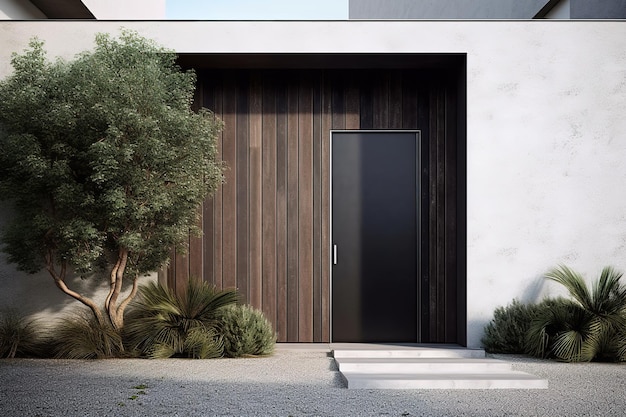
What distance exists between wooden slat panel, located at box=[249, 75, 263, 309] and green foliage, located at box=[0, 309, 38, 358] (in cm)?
230

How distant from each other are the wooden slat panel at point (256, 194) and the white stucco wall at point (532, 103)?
0.76 meters

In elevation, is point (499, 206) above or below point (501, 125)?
below

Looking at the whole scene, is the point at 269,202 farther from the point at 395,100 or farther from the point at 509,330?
the point at 509,330

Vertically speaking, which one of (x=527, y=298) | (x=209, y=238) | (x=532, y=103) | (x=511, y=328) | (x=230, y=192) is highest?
(x=532, y=103)

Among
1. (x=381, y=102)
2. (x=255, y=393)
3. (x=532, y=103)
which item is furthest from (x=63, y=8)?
(x=255, y=393)

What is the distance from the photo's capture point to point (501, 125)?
24.6 ft

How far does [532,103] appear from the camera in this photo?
7.50 meters

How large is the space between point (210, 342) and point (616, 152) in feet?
15.1

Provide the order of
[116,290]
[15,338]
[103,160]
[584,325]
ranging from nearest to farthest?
[103,160] → [584,325] → [15,338] → [116,290]

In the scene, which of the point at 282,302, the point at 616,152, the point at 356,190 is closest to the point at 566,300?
the point at 616,152

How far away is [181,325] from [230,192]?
1.70m

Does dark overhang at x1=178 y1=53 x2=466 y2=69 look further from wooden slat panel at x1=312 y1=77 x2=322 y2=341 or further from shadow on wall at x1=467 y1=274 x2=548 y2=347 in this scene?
shadow on wall at x1=467 y1=274 x2=548 y2=347

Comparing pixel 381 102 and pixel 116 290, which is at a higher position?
pixel 381 102

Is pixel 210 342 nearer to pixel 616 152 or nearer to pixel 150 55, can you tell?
pixel 150 55
